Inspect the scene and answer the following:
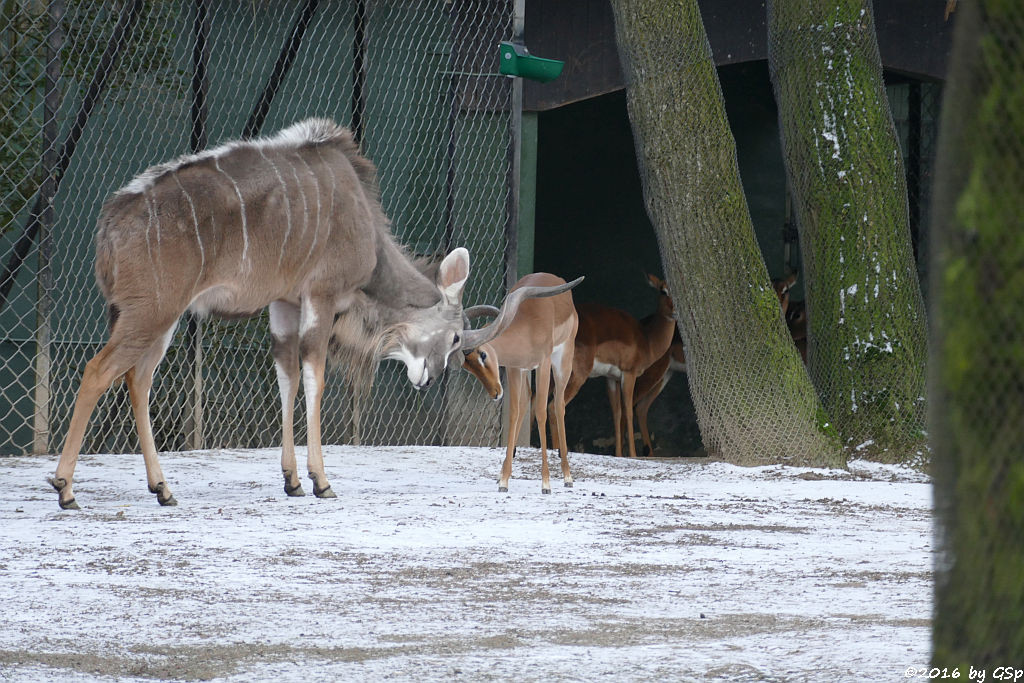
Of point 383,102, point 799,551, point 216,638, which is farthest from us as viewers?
point 383,102

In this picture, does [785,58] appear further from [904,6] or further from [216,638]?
[216,638]

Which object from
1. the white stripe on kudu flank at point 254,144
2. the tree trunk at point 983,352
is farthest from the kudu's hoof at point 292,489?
the tree trunk at point 983,352

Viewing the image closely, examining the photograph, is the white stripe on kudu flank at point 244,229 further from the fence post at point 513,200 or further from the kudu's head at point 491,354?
the fence post at point 513,200

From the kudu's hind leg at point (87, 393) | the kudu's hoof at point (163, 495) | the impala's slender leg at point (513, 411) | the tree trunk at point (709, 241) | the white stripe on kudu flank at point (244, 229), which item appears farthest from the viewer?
the tree trunk at point (709, 241)

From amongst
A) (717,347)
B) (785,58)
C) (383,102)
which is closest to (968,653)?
(717,347)

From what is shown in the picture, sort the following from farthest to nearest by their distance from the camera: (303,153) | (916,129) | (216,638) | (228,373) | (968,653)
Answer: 1. (916,129)
2. (228,373)
3. (303,153)
4. (216,638)
5. (968,653)

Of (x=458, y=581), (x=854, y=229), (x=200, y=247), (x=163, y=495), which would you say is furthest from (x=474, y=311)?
(x=458, y=581)

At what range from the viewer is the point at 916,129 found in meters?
12.4

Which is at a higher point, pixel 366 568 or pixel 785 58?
pixel 785 58

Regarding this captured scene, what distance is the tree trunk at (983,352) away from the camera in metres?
1.81

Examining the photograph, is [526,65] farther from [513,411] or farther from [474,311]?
[513,411]

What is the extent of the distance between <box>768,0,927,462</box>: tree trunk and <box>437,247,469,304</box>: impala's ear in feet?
8.49

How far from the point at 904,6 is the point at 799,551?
6.93m

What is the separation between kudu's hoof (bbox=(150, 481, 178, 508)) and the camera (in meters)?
6.15
